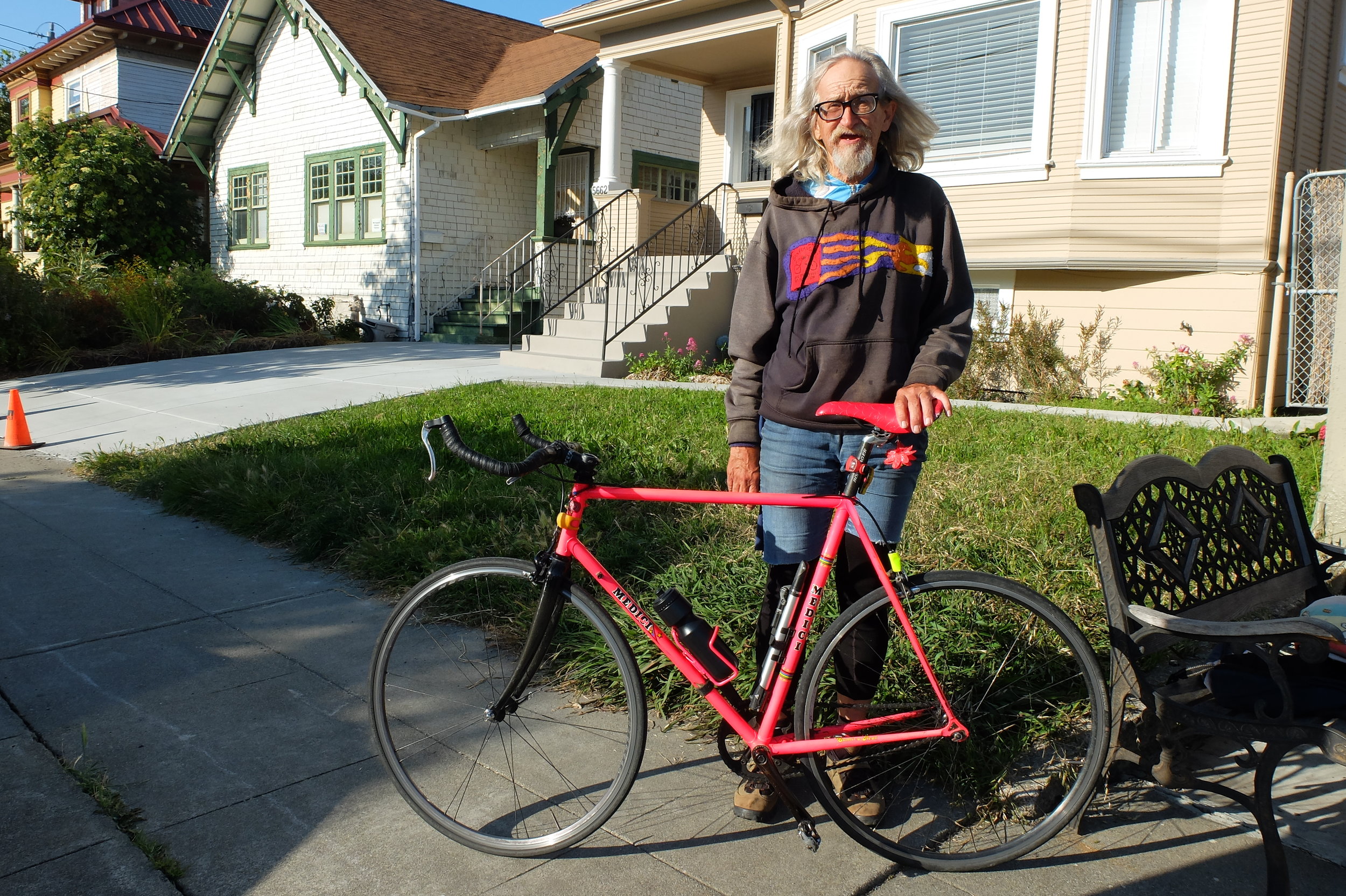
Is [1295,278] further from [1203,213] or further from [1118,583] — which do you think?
[1118,583]

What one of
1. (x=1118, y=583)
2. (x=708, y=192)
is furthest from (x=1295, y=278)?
(x=1118, y=583)

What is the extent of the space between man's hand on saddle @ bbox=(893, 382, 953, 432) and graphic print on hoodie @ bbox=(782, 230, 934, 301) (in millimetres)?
357

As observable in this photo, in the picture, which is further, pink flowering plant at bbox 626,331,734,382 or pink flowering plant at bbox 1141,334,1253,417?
pink flowering plant at bbox 626,331,734,382

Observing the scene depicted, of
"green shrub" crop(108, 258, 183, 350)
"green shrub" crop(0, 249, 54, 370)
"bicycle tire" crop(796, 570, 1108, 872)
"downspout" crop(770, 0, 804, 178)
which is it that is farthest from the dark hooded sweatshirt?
"green shrub" crop(108, 258, 183, 350)

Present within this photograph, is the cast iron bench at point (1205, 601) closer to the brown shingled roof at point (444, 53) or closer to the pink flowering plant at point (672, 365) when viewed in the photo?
A: the pink flowering plant at point (672, 365)

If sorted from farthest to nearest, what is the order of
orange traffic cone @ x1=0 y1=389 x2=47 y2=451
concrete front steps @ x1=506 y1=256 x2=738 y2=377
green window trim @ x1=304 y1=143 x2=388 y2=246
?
green window trim @ x1=304 y1=143 x2=388 y2=246 < concrete front steps @ x1=506 y1=256 x2=738 y2=377 < orange traffic cone @ x1=0 y1=389 x2=47 y2=451

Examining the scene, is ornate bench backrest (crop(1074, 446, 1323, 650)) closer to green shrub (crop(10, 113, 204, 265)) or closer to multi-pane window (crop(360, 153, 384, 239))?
multi-pane window (crop(360, 153, 384, 239))

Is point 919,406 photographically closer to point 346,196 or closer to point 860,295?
point 860,295

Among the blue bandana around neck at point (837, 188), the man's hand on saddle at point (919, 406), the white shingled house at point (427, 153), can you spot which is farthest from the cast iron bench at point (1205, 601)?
the white shingled house at point (427, 153)

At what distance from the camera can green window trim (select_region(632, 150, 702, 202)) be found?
17.1 metres

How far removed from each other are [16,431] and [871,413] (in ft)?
26.3

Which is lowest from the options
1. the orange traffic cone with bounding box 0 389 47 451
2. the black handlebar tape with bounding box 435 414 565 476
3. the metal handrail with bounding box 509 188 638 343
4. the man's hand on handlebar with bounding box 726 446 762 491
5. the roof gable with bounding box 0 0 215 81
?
the orange traffic cone with bounding box 0 389 47 451

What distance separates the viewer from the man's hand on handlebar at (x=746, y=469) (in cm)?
286

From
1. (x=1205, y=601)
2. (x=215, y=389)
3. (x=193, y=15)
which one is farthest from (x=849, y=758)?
(x=193, y=15)
